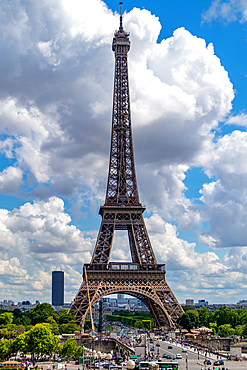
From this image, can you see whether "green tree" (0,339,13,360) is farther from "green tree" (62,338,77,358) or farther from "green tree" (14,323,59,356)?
"green tree" (62,338,77,358)

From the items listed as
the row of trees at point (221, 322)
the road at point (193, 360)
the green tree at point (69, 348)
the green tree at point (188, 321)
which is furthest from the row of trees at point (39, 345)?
the row of trees at point (221, 322)

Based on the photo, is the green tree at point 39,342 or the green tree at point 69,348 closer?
the green tree at point 39,342

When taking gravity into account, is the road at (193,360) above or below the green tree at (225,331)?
above

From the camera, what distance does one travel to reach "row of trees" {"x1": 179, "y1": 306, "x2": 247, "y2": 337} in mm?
106438

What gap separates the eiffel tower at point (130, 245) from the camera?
102000 millimetres

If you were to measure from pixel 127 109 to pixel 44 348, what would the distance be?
73874 mm

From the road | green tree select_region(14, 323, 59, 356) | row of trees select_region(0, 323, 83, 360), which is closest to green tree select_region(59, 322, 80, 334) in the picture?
the road

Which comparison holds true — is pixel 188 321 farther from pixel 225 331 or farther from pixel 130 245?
pixel 130 245

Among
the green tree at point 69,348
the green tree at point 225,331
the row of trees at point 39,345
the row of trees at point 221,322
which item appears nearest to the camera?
the row of trees at point 39,345

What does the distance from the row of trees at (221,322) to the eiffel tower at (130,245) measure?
5240 millimetres

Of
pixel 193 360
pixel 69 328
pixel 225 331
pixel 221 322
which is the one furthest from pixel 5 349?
pixel 221 322

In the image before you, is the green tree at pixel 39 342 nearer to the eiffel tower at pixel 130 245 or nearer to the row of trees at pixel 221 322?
the eiffel tower at pixel 130 245

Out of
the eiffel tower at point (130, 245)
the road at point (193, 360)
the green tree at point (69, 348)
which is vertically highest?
the eiffel tower at point (130, 245)

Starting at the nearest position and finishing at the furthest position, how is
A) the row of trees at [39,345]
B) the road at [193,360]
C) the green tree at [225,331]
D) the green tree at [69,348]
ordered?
the road at [193,360]
the row of trees at [39,345]
the green tree at [69,348]
the green tree at [225,331]
